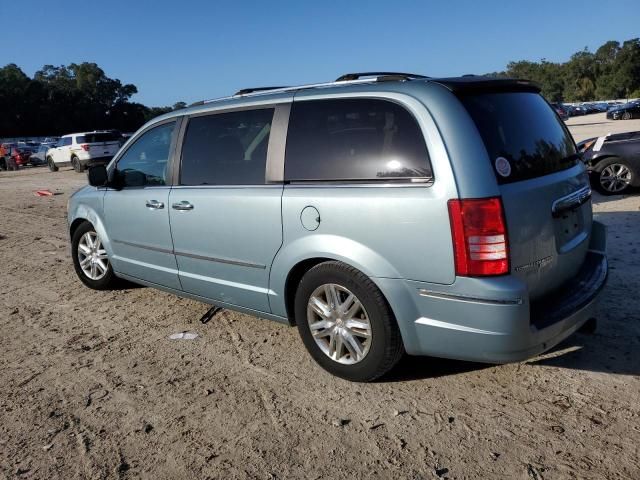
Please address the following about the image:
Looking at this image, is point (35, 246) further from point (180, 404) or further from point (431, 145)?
point (431, 145)

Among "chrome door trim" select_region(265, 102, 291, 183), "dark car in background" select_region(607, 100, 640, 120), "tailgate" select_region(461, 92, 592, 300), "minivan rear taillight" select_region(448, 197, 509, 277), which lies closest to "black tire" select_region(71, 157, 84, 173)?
"chrome door trim" select_region(265, 102, 291, 183)

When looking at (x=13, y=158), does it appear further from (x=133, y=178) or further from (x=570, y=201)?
(x=570, y=201)

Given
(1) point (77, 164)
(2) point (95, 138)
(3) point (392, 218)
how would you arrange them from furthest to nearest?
(1) point (77, 164), (2) point (95, 138), (3) point (392, 218)

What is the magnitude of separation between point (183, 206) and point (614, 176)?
8.10 meters

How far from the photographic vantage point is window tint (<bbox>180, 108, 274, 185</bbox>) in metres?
3.82

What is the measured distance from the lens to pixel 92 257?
5.61 m

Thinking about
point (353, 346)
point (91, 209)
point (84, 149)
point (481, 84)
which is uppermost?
point (84, 149)

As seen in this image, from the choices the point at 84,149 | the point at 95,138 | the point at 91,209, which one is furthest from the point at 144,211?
the point at 95,138

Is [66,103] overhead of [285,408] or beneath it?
overhead

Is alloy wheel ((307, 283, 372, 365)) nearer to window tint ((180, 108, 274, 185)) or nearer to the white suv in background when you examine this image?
window tint ((180, 108, 274, 185))

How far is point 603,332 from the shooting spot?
12.9 feet

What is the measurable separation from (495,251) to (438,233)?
303mm

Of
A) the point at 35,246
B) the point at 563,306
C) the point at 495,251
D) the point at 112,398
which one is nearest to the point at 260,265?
the point at 112,398

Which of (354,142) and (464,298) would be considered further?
(354,142)
